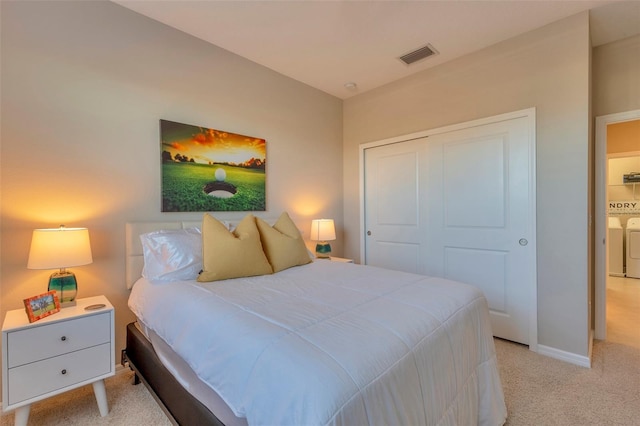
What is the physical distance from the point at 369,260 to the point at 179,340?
2728 mm

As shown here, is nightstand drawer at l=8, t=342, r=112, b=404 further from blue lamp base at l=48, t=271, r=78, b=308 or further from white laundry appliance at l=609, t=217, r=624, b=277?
white laundry appliance at l=609, t=217, r=624, b=277

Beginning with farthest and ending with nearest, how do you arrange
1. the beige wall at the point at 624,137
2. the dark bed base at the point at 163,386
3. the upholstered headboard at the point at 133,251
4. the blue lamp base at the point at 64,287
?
the beige wall at the point at 624,137, the upholstered headboard at the point at 133,251, the blue lamp base at the point at 64,287, the dark bed base at the point at 163,386

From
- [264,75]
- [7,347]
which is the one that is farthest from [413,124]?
[7,347]

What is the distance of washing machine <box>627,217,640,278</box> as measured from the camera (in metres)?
4.64

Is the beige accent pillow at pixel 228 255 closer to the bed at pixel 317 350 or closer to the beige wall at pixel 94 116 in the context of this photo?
the bed at pixel 317 350

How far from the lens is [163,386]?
1505 mm

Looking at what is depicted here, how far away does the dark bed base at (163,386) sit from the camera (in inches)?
47.9

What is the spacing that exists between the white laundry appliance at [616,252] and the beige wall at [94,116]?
637 cm

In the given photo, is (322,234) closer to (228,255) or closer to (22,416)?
(228,255)

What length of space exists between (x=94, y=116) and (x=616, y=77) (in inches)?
171

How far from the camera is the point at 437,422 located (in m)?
1.11

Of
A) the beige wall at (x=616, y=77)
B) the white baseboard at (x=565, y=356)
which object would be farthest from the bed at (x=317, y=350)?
the beige wall at (x=616, y=77)

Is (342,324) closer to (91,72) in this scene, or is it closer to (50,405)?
(50,405)

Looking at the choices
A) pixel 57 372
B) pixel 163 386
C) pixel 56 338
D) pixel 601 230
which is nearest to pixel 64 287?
pixel 56 338
